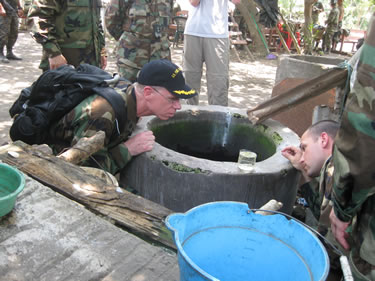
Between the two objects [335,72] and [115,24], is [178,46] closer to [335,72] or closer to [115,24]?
[115,24]

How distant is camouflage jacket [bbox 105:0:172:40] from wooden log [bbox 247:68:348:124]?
1766 millimetres

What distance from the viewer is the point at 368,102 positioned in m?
1.10

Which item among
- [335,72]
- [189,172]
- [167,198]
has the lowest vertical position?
[167,198]

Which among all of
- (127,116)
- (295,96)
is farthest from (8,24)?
(295,96)

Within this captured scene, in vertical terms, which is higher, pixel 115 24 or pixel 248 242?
pixel 115 24

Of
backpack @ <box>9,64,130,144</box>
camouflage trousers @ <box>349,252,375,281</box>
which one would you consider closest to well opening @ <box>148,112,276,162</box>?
backpack @ <box>9,64,130,144</box>

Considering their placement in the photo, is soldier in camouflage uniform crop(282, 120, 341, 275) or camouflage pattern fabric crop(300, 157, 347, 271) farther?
soldier in camouflage uniform crop(282, 120, 341, 275)

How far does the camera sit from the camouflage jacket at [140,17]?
4117 millimetres

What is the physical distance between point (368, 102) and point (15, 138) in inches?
83.1

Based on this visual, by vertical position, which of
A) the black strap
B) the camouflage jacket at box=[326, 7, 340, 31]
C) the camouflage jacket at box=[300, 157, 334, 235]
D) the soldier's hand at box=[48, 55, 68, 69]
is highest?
the camouflage jacket at box=[326, 7, 340, 31]

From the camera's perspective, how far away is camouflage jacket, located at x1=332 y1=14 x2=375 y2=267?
3.59ft

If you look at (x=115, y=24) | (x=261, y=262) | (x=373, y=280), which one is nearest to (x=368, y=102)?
(x=261, y=262)

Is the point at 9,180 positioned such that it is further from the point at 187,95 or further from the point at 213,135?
the point at 213,135

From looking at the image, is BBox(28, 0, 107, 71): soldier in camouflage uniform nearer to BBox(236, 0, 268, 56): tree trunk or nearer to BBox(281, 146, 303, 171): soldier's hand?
BBox(281, 146, 303, 171): soldier's hand
